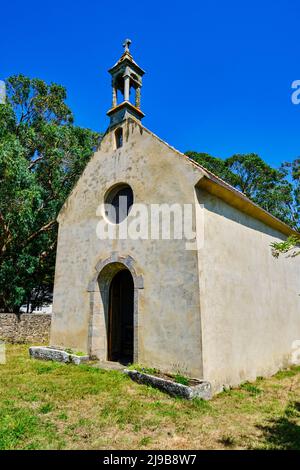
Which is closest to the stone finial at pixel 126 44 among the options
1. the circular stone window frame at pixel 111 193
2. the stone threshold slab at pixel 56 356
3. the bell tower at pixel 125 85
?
the bell tower at pixel 125 85

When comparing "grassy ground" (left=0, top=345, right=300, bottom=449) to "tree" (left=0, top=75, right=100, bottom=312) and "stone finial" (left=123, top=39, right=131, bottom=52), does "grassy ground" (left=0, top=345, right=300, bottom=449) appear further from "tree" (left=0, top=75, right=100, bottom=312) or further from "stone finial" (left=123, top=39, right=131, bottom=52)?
"stone finial" (left=123, top=39, right=131, bottom=52)

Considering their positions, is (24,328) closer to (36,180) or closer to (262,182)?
(36,180)

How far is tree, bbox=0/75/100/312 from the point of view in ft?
46.7

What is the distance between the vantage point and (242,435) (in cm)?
481

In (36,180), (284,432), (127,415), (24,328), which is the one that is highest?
(36,180)

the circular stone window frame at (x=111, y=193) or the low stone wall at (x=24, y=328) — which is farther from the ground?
the circular stone window frame at (x=111, y=193)

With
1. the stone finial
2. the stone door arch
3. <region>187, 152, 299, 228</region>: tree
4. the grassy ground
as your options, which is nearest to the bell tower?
the stone finial

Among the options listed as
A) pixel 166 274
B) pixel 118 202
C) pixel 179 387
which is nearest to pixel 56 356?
pixel 166 274

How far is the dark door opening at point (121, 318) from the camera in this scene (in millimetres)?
10055

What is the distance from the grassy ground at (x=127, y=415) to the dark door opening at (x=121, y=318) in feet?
6.92

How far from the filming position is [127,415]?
17.5ft

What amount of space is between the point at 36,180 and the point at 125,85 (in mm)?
7798

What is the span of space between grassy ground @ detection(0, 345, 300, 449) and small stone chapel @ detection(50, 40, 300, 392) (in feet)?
3.52

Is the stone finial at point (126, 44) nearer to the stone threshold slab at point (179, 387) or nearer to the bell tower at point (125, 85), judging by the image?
the bell tower at point (125, 85)
